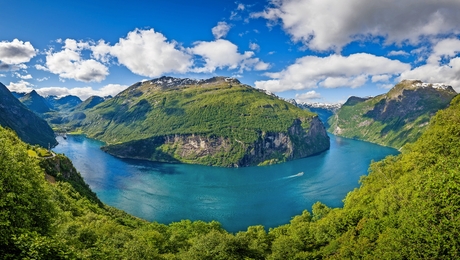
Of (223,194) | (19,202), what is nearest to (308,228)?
(19,202)

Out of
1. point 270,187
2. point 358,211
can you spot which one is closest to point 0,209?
point 358,211

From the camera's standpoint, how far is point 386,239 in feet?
108

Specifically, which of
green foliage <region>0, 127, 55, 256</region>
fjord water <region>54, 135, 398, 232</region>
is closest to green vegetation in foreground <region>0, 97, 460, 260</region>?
green foliage <region>0, 127, 55, 256</region>

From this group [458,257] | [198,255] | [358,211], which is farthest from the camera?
[358,211]

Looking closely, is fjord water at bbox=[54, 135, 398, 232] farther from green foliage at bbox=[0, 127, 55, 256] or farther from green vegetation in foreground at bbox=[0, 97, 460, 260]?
green foliage at bbox=[0, 127, 55, 256]

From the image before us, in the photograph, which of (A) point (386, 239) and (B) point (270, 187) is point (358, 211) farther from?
(B) point (270, 187)

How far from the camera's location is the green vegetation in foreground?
64.7 ft

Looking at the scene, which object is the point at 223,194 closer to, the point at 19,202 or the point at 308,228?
the point at 308,228

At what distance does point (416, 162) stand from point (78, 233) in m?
53.7

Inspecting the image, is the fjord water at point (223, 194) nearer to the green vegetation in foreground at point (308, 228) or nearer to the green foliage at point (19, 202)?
the green vegetation in foreground at point (308, 228)

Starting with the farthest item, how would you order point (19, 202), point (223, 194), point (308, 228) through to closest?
point (223, 194), point (308, 228), point (19, 202)

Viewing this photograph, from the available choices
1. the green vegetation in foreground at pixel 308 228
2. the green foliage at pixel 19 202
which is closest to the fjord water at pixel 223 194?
the green vegetation in foreground at pixel 308 228

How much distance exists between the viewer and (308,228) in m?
58.0

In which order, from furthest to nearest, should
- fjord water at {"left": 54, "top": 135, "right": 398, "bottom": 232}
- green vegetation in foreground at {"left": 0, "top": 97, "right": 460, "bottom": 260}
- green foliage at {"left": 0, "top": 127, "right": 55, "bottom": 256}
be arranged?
fjord water at {"left": 54, "top": 135, "right": 398, "bottom": 232} < green vegetation in foreground at {"left": 0, "top": 97, "right": 460, "bottom": 260} < green foliage at {"left": 0, "top": 127, "right": 55, "bottom": 256}
